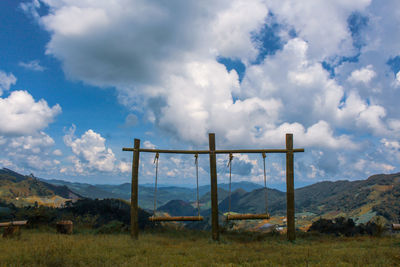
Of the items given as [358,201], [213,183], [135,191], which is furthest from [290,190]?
[358,201]

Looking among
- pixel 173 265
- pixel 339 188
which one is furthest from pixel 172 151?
pixel 339 188

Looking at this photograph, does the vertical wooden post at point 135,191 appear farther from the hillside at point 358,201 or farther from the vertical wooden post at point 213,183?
the hillside at point 358,201

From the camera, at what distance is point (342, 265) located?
680 centimetres

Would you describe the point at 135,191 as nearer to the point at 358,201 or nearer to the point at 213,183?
the point at 213,183

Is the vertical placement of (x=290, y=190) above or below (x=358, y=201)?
above

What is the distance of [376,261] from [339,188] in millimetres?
131592

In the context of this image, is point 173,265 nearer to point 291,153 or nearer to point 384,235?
point 291,153

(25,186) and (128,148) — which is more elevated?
(128,148)

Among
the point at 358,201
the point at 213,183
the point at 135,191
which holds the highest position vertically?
the point at 213,183

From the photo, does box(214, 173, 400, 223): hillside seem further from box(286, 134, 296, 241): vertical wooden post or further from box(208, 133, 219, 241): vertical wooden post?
box(208, 133, 219, 241): vertical wooden post

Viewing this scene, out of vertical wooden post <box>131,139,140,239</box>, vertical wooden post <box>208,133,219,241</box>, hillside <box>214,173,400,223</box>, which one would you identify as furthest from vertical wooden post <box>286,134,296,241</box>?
hillside <box>214,173,400,223</box>

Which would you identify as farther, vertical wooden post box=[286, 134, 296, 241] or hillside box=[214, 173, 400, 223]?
hillside box=[214, 173, 400, 223]

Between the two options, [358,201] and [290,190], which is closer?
[290,190]

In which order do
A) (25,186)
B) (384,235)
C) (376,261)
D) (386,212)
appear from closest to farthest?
(376,261)
(384,235)
(386,212)
(25,186)
